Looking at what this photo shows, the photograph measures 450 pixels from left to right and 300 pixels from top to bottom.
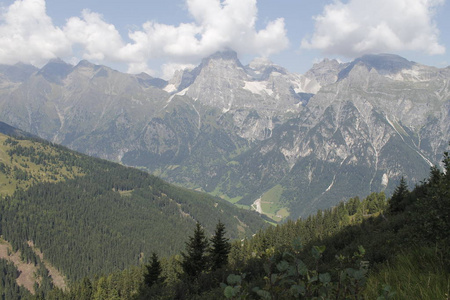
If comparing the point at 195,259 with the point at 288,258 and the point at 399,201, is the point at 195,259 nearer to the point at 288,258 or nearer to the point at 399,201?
the point at 399,201

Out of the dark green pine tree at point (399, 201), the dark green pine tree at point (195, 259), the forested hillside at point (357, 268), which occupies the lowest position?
the dark green pine tree at point (195, 259)

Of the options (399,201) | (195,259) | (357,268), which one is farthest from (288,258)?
(399,201)

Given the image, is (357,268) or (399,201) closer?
(357,268)

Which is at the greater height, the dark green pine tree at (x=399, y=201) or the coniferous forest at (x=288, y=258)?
the dark green pine tree at (x=399, y=201)

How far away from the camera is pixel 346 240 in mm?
25578

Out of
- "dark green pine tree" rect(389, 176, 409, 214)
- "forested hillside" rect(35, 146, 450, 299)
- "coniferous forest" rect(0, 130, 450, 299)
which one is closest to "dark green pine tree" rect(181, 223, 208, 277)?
"coniferous forest" rect(0, 130, 450, 299)

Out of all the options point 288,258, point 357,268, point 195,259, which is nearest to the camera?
point 288,258

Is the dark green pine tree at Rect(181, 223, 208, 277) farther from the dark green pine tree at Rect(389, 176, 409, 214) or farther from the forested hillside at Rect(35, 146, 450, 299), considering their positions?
the dark green pine tree at Rect(389, 176, 409, 214)

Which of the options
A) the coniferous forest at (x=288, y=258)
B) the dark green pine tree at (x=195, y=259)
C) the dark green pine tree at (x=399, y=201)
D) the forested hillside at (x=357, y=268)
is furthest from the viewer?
the dark green pine tree at (x=399, y=201)

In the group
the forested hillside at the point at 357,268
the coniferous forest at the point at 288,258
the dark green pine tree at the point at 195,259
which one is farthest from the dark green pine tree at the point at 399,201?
the dark green pine tree at the point at 195,259

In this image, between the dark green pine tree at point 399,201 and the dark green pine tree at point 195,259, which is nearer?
the dark green pine tree at point 195,259

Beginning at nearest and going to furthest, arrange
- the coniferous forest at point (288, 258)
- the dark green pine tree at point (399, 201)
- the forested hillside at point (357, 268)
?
the forested hillside at point (357, 268), the coniferous forest at point (288, 258), the dark green pine tree at point (399, 201)

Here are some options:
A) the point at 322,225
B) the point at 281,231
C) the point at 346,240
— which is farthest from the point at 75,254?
the point at 346,240

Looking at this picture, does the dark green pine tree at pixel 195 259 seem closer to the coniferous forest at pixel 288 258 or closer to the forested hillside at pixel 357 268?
the coniferous forest at pixel 288 258
